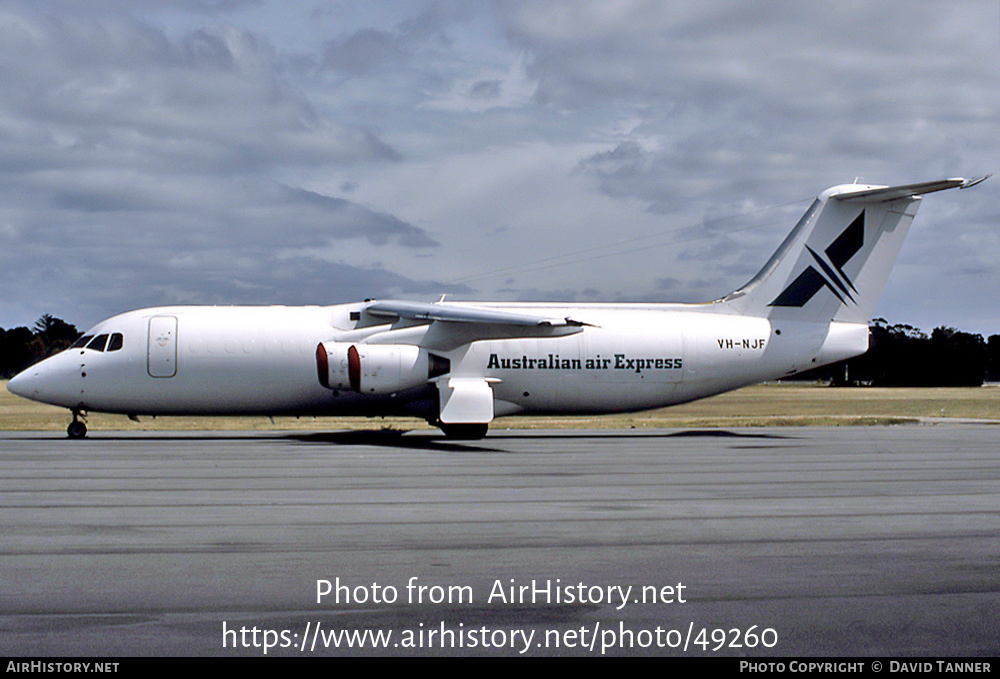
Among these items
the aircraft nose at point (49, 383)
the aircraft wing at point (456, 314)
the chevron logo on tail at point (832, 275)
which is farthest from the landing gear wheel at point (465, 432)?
the aircraft nose at point (49, 383)

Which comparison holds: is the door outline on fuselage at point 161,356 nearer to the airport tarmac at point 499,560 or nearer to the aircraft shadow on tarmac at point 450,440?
the aircraft shadow on tarmac at point 450,440

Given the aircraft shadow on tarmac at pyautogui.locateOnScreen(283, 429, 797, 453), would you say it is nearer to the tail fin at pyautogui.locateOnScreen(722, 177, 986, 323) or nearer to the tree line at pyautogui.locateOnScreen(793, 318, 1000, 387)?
the tail fin at pyautogui.locateOnScreen(722, 177, 986, 323)

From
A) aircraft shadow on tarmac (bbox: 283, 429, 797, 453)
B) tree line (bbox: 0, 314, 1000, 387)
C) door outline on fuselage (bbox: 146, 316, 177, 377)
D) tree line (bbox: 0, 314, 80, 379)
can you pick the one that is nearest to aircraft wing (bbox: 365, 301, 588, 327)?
aircraft shadow on tarmac (bbox: 283, 429, 797, 453)

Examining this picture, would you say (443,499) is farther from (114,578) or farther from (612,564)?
(114,578)

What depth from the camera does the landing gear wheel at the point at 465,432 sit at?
27.6 m

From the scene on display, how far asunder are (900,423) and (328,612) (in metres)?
33.5

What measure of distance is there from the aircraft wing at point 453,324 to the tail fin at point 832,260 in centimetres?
669

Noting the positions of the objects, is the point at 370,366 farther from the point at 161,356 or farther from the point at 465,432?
the point at 161,356

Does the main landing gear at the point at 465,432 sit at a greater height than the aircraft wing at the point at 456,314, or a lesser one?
lesser

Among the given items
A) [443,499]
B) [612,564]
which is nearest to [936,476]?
[443,499]

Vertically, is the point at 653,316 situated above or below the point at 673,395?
above

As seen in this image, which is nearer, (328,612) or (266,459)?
(328,612)

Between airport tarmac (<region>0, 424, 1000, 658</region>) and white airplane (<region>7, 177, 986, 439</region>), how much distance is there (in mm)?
8926
